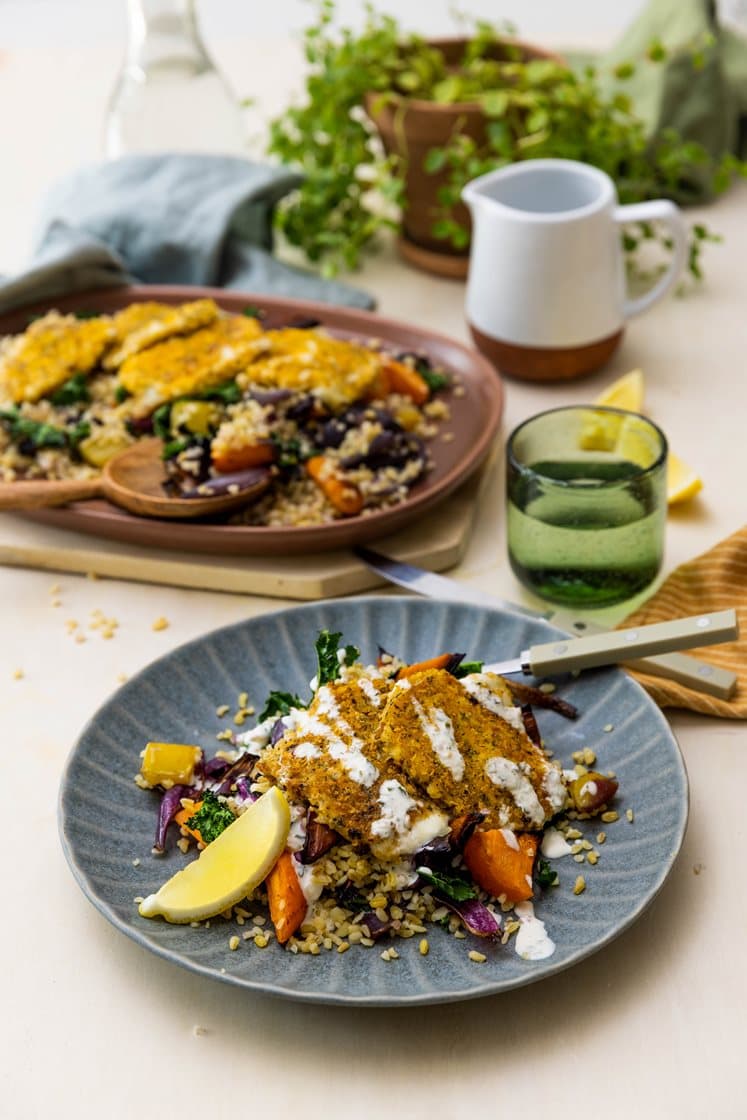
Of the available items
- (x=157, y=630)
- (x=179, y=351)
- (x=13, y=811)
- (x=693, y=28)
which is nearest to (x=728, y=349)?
(x=693, y=28)

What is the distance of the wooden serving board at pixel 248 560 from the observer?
165 centimetres

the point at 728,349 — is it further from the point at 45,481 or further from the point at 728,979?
the point at 728,979

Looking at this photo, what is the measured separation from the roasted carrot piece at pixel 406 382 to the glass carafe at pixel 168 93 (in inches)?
36.0

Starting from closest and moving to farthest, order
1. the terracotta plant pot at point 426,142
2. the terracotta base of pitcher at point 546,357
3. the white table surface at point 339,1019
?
the white table surface at point 339,1019, the terracotta base of pitcher at point 546,357, the terracotta plant pot at point 426,142

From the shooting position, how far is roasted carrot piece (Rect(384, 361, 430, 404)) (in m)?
1.86

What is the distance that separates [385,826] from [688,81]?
5.69ft

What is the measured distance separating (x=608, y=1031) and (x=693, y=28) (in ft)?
6.26

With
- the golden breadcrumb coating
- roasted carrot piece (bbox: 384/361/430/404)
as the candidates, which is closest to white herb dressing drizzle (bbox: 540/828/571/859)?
roasted carrot piece (bbox: 384/361/430/404)

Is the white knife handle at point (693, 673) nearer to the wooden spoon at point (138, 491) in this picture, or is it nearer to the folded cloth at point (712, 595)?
the folded cloth at point (712, 595)

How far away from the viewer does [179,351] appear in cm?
188

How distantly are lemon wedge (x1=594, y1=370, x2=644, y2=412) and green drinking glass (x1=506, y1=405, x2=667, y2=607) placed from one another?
305 millimetres

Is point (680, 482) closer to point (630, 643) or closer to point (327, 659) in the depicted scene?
point (630, 643)

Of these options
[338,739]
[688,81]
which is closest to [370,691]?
[338,739]

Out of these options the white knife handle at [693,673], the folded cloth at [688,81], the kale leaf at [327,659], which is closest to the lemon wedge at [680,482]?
the white knife handle at [693,673]
